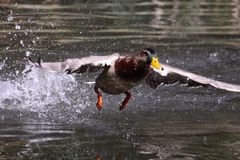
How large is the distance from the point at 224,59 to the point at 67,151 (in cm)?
646

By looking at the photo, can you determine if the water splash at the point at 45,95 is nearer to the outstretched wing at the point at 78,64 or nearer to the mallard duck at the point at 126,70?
the mallard duck at the point at 126,70

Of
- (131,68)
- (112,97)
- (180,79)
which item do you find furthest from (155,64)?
(112,97)

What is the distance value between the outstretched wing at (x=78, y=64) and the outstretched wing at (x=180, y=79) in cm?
59

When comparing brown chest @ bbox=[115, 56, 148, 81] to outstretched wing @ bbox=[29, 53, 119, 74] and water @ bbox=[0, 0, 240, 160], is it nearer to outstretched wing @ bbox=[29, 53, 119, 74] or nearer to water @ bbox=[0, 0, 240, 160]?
outstretched wing @ bbox=[29, 53, 119, 74]

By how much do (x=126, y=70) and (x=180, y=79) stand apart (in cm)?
72

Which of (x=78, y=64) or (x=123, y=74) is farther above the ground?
(x=78, y=64)

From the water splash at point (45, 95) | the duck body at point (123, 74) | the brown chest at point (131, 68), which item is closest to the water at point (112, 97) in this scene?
the water splash at point (45, 95)

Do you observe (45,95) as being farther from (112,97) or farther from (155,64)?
(155,64)

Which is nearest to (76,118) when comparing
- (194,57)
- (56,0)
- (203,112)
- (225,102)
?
Answer: (203,112)

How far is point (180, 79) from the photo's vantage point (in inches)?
322

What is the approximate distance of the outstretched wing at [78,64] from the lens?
7.43 m

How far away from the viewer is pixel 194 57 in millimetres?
13195

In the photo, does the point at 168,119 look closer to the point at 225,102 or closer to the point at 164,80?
the point at 164,80

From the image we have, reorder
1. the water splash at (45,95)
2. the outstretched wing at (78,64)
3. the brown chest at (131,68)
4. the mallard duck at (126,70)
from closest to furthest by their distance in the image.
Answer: the outstretched wing at (78,64) → the mallard duck at (126,70) → the brown chest at (131,68) → the water splash at (45,95)
